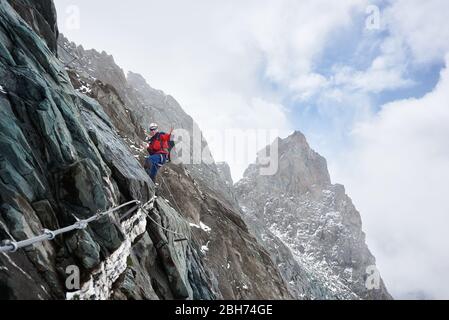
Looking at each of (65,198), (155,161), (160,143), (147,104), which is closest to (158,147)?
(160,143)

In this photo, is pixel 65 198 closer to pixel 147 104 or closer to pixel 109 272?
pixel 109 272

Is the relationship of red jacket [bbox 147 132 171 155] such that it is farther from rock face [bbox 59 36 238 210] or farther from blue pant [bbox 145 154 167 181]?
rock face [bbox 59 36 238 210]

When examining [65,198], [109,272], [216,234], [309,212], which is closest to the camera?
[65,198]

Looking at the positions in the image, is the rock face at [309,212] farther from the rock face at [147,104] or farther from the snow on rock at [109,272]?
the snow on rock at [109,272]

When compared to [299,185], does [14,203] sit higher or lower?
lower

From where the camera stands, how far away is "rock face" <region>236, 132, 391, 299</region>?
15238cm

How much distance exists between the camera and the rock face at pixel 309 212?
152 metres

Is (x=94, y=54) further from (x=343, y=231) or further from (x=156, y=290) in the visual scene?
(x=343, y=231)

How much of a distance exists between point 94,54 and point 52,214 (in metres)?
85.7

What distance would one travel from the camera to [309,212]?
17450cm

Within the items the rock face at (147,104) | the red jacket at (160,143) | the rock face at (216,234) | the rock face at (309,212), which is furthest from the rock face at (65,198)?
the rock face at (309,212)

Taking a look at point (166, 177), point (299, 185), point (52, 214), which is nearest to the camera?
point (52, 214)

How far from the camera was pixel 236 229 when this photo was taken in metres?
34.4
